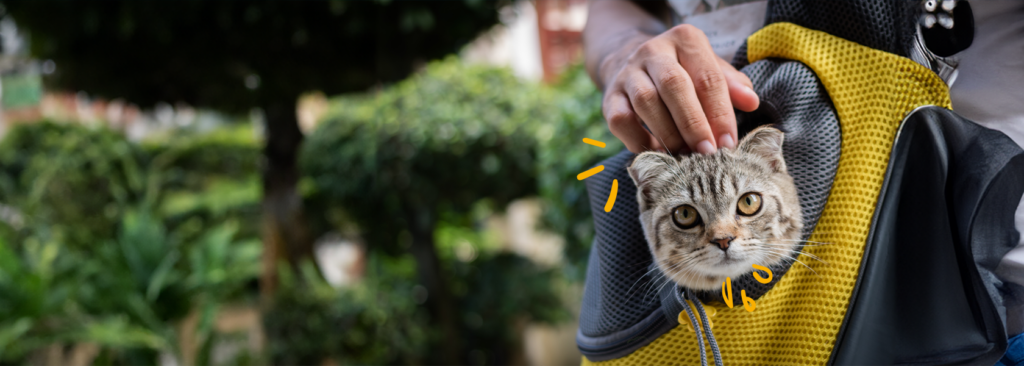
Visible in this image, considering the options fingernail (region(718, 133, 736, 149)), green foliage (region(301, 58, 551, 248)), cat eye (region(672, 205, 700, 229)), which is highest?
fingernail (region(718, 133, 736, 149))

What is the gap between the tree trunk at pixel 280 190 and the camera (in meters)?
3.10

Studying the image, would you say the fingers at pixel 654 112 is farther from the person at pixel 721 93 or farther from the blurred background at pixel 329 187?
the blurred background at pixel 329 187

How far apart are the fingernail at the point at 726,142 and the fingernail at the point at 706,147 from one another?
1 centimetres

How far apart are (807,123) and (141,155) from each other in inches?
213

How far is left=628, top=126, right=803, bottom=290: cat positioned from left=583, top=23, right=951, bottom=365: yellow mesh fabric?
3 cm

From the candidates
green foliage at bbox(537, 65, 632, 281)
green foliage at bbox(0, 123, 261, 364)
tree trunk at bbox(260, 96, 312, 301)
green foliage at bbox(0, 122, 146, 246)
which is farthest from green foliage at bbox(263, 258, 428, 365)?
green foliage at bbox(0, 122, 146, 246)

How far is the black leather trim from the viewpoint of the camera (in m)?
0.55

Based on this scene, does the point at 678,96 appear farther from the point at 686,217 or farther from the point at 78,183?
the point at 78,183

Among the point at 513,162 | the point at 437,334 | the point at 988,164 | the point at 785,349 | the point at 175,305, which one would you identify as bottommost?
the point at 437,334

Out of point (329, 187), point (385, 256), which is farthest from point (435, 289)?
point (329, 187)

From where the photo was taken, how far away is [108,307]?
9.26 feet

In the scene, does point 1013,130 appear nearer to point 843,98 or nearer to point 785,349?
point 843,98

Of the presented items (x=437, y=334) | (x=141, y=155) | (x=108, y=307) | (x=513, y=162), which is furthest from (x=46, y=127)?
(x=513, y=162)

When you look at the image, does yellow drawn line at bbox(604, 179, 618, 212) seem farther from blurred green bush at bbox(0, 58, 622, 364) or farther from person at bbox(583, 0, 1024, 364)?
blurred green bush at bbox(0, 58, 622, 364)
